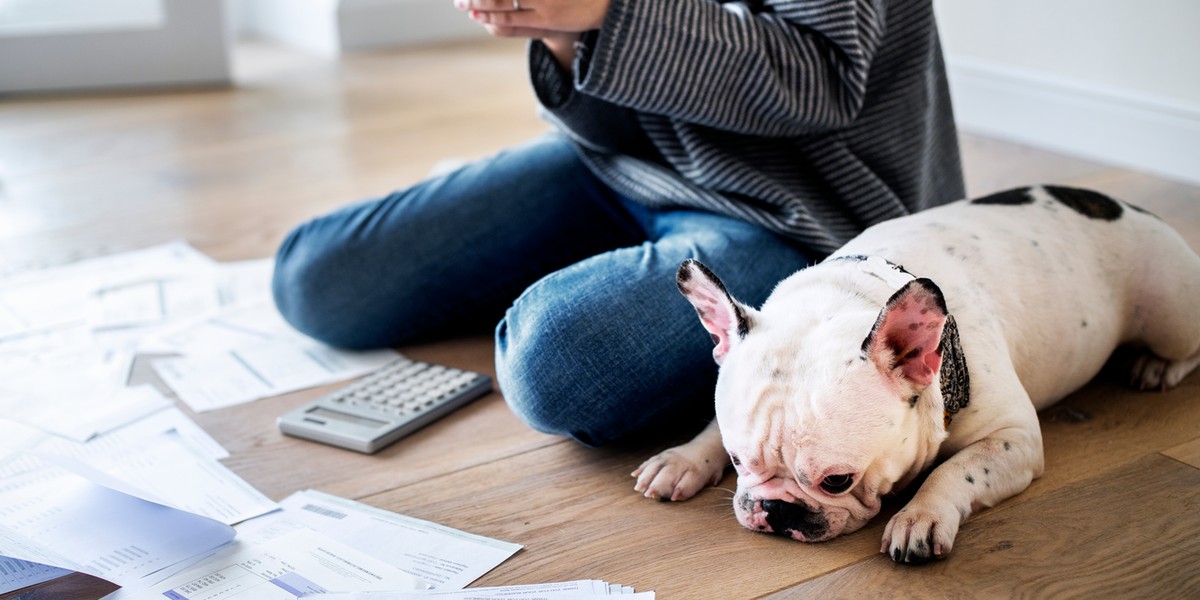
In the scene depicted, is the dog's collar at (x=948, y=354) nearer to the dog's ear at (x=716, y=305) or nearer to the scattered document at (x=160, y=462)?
the dog's ear at (x=716, y=305)

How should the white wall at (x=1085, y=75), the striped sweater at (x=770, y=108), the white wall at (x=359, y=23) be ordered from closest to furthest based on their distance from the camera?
the striped sweater at (x=770, y=108), the white wall at (x=1085, y=75), the white wall at (x=359, y=23)

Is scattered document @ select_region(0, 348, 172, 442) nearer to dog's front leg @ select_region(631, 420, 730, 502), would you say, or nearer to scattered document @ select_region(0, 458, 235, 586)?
scattered document @ select_region(0, 458, 235, 586)

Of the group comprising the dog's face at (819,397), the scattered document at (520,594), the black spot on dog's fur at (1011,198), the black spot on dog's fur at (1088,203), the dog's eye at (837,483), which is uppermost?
the black spot on dog's fur at (1011,198)

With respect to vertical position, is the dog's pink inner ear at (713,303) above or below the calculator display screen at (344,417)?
above

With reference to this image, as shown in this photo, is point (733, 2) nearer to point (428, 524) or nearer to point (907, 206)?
point (907, 206)

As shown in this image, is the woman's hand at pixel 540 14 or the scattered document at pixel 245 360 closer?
the woman's hand at pixel 540 14

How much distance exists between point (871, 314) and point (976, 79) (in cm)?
208

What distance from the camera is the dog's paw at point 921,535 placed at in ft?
3.86

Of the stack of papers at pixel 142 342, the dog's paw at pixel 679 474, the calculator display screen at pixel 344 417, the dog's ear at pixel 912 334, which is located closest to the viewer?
the dog's ear at pixel 912 334

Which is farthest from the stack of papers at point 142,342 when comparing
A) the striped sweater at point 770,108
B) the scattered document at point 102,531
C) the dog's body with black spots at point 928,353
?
the dog's body with black spots at point 928,353

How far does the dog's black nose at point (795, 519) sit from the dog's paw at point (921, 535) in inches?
2.7

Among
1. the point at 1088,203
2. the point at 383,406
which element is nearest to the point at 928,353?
the point at 1088,203

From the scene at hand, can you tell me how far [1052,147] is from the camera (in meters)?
2.86

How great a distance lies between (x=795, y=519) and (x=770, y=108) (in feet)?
1.89
